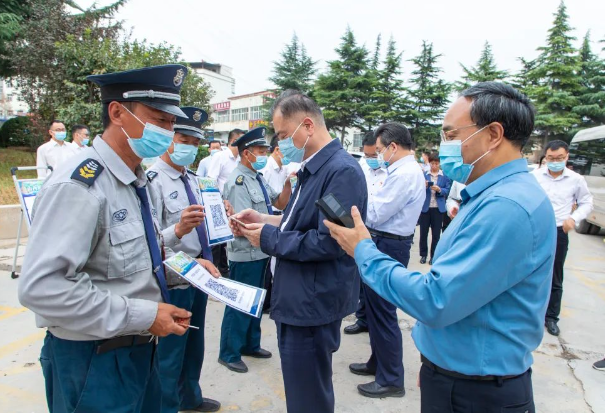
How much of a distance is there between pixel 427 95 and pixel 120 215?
33209 millimetres

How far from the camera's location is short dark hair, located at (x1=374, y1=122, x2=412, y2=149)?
389cm

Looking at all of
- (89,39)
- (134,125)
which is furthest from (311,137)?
(89,39)

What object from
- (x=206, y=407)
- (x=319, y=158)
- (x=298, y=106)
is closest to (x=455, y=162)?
(x=319, y=158)

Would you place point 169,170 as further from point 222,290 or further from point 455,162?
point 455,162

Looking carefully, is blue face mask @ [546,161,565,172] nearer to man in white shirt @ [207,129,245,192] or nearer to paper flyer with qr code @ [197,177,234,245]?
paper flyer with qr code @ [197,177,234,245]

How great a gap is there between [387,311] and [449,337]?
5.87 feet

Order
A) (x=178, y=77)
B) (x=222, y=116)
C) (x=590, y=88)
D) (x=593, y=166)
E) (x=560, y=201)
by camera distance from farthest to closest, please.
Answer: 1. (x=222, y=116)
2. (x=590, y=88)
3. (x=593, y=166)
4. (x=560, y=201)
5. (x=178, y=77)

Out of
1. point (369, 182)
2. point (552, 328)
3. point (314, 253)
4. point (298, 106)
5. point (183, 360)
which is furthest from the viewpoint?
point (369, 182)

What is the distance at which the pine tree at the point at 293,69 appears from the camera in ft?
111

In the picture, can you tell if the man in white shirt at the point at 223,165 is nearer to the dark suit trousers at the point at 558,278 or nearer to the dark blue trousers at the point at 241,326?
the dark blue trousers at the point at 241,326

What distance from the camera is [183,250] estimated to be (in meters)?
2.82

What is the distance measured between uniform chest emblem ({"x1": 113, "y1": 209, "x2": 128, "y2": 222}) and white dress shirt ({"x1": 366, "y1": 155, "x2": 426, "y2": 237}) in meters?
2.47

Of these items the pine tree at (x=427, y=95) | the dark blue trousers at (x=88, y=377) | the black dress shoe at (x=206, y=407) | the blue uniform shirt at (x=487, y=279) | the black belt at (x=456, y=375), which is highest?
the pine tree at (x=427, y=95)

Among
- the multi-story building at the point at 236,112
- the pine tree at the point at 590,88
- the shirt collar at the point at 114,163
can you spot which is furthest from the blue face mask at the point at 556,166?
the multi-story building at the point at 236,112
